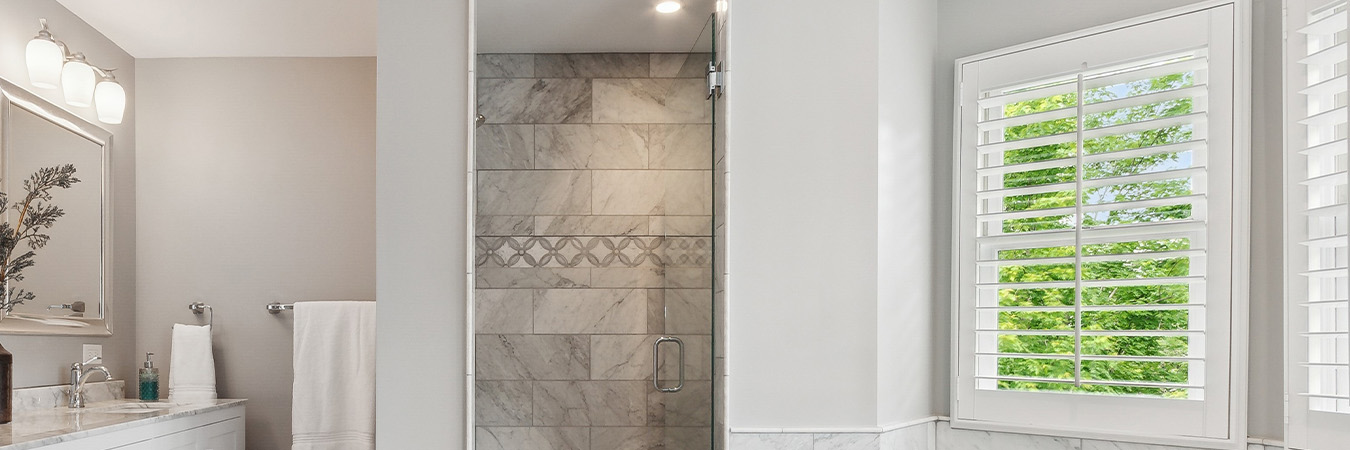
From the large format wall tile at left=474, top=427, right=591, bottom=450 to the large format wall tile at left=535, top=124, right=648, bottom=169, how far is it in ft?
2.54

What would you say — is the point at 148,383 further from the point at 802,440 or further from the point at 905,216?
the point at 905,216

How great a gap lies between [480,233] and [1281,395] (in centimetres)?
206

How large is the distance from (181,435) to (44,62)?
1.36m

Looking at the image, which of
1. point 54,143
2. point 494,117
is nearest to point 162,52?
point 54,143

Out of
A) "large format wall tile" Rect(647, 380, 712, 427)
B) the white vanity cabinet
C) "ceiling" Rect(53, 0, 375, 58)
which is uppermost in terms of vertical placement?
"ceiling" Rect(53, 0, 375, 58)

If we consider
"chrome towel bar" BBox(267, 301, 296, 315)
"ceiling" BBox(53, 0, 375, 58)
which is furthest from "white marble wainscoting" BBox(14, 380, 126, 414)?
"ceiling" BBox(53, 0, 375, 58)

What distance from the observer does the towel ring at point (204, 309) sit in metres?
3.43

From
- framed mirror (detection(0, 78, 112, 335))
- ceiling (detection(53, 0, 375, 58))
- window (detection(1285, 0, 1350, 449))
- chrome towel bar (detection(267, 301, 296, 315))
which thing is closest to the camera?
window (detection(1285, 0, 1350, 449))

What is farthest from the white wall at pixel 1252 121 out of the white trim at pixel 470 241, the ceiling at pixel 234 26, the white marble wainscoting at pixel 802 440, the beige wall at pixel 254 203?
the beige wall at pixel 254 203

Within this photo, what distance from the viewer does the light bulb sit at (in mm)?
2701

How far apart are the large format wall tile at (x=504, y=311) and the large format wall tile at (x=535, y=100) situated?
0.51 meters

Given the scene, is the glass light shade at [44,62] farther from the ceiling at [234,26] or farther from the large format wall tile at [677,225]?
the large format wall tile at [677,225]

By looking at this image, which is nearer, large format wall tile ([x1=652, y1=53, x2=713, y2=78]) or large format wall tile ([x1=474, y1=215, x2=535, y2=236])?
large format wall tile ([x1=474, y1=215, x2=535, y2=236])

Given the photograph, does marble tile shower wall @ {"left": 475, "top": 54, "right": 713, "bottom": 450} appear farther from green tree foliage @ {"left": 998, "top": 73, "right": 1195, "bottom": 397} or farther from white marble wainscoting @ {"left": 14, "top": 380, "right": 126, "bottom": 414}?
white marble wainscoting @ {"left": 14, "top": 380, "right": 126, "bottom": 414}
